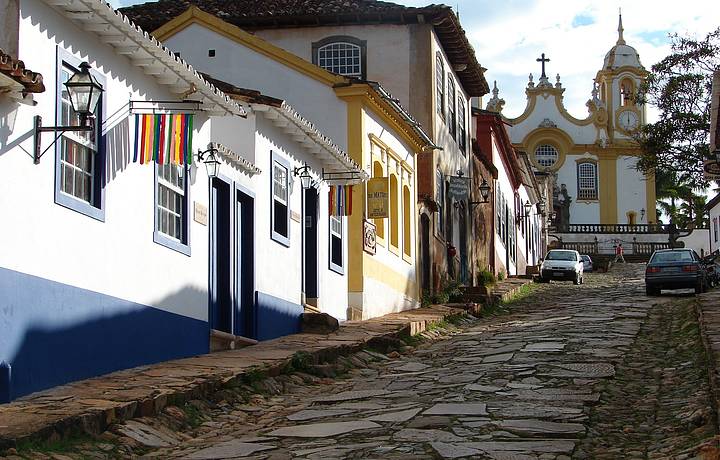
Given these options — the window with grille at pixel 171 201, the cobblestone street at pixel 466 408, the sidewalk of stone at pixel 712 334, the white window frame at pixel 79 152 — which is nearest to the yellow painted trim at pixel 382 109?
the cobblestone street at pixel 466 408

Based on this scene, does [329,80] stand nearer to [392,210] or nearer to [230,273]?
[392,210]

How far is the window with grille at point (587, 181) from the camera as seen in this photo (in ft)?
246

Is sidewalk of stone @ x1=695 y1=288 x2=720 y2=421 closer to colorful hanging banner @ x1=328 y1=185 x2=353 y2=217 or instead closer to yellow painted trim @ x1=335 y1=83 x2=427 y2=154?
colorful hanging banner @ x1=328 y1=185 x2=353 y2=217

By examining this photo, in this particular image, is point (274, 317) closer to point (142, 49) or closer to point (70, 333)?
point (142, 49)

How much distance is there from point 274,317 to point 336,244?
12.2ft

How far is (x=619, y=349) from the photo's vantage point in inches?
621

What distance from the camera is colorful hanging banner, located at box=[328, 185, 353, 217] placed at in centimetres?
1900

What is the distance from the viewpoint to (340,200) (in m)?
19.1

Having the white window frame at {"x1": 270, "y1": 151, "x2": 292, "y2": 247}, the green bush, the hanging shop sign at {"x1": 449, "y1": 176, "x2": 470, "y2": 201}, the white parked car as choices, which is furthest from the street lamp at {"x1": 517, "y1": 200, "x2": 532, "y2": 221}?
the white window frame at {"x1": 270, "y1": 151, "x2": 292, "y2": 247}

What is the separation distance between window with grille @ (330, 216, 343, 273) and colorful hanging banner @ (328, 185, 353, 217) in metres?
0.25

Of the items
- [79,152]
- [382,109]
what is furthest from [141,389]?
[382,109]

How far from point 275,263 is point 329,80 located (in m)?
5.53

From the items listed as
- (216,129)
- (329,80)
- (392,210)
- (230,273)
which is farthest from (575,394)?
(392,210)

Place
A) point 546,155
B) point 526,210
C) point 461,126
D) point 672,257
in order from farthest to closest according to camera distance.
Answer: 1. point 546,155
2. point 526,210
3. point 461,126
4. point 672,257
